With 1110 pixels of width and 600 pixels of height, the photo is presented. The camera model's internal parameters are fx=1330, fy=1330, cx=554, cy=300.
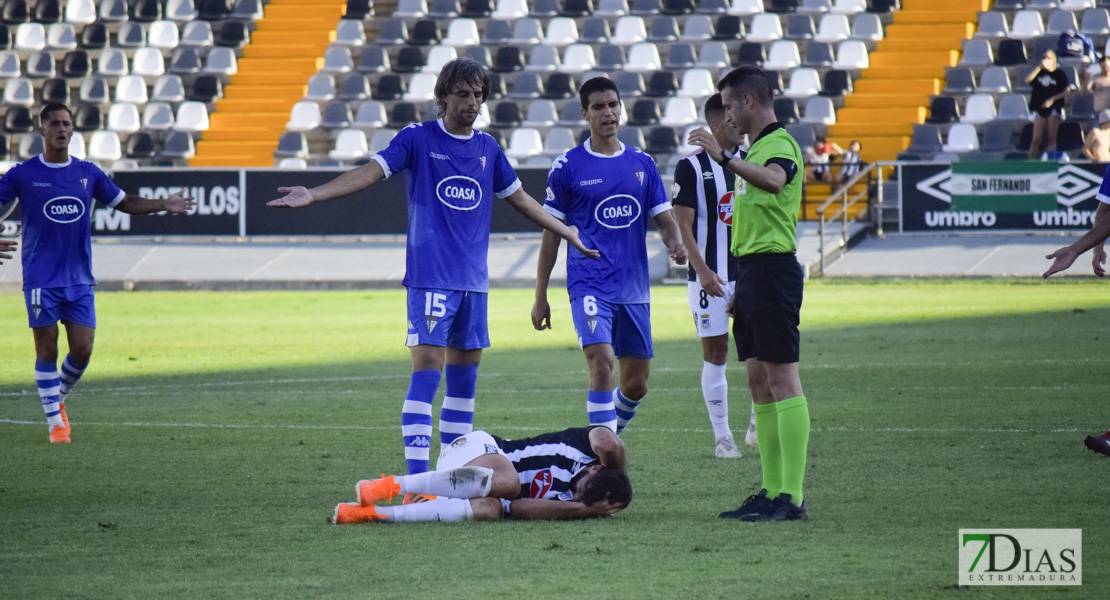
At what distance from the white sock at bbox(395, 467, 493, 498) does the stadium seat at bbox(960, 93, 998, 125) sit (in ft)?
73.5

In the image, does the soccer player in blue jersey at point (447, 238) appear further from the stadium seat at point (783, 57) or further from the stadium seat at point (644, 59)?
the stadium seat at point (644, 59)

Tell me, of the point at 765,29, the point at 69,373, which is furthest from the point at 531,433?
the point at 765,29

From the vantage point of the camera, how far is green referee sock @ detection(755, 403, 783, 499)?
19.4ft

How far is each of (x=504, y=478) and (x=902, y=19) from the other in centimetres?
2637

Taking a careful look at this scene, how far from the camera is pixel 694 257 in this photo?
7.34 m

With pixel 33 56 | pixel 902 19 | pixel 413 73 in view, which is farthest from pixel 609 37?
pixel 33 56

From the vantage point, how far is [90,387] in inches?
467

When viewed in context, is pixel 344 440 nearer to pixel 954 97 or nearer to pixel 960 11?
pixel 954 97

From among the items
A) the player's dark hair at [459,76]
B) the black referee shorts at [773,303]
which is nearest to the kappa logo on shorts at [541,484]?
the black referee shorts at [773,303]

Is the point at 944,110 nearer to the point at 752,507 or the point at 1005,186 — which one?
the point at 1005,186

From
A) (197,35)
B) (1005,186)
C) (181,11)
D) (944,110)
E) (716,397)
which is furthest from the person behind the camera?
(181,11)

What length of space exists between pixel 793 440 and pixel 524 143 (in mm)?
22443

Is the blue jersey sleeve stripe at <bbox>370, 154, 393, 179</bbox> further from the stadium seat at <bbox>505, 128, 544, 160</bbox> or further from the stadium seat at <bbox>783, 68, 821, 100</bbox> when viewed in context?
the stadium seat at <bbox>783, 68, 821, 100</bbox>

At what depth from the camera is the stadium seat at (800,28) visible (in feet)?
96.2
